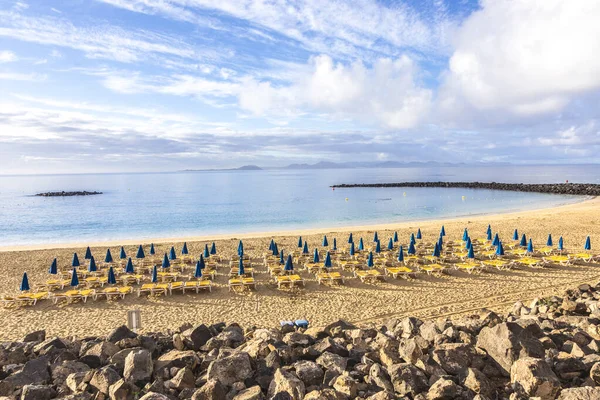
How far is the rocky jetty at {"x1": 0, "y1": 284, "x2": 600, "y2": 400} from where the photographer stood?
5.39 m

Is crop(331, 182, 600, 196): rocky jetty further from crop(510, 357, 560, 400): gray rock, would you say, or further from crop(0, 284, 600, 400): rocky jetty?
crop(510, 357, 560, 400): gray rock

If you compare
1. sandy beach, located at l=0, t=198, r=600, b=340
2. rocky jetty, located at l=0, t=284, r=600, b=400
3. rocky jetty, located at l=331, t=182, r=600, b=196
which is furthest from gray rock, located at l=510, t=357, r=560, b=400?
rocky jetty, located at l=331, t=182, r=600, b=196

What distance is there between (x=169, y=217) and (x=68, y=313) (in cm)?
3815

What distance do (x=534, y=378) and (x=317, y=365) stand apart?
302 cm

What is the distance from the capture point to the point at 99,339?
295 inches

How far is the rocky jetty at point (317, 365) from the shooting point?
5.39m

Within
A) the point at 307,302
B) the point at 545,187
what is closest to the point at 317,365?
the point at 307,302

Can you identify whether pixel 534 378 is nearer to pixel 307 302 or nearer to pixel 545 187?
pixel 307 302

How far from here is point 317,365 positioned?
19.7 ft

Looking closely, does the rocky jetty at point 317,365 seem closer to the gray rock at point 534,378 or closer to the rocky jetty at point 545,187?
the gray rock at point 534,378

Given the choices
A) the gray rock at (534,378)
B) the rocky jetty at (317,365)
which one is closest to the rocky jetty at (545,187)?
the rocky jetty at (317,365)

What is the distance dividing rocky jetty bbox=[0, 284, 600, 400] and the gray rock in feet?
0.04

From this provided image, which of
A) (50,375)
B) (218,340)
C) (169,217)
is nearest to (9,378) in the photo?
(50,375)

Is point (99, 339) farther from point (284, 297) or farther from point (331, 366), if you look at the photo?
point (284, 297)
